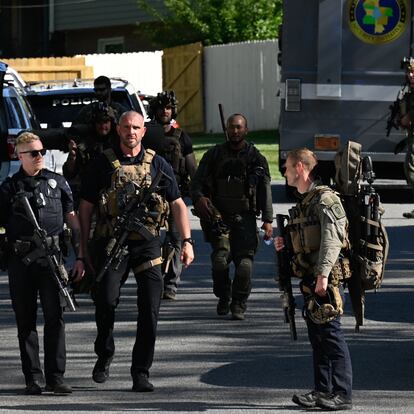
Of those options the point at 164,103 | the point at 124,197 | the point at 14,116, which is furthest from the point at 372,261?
the point at 14,116

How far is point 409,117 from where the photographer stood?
1831 cm

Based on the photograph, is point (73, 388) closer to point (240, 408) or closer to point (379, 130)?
point (240, 408)

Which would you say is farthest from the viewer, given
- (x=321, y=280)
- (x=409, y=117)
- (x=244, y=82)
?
(x=244, y=82)

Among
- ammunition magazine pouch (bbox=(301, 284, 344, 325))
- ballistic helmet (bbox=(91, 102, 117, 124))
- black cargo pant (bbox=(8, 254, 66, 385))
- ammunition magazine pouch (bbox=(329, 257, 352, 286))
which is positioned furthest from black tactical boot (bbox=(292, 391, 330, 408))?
ballistic helmet (bbox=(91, 102, 117, 124))

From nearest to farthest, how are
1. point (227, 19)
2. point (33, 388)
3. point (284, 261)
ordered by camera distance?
point (284, 261) < point (33, 388) < point (227, 19)

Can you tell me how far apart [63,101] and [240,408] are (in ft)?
39.5

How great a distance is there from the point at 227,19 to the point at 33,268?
2998 centimetres

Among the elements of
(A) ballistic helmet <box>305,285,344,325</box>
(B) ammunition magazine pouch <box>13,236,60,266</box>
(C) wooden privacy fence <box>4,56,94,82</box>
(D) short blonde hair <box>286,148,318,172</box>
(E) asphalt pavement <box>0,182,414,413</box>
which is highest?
(C) wooden privacy fence <box>4,56,94,82</box>

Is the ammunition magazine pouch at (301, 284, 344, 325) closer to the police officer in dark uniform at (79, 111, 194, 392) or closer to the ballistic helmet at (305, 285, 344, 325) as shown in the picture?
the ballistic helmet at (305, 285, 344, 325)

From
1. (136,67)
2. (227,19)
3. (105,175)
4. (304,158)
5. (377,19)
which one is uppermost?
(227,19)

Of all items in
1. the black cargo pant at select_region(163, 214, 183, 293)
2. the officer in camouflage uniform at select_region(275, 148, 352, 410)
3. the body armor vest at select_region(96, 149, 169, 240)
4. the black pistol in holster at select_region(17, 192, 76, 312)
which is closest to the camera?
the officer in camouflage uniform at select_region(275, 148, 352, 410)

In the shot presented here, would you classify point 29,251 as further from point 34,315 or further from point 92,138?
point 92,138

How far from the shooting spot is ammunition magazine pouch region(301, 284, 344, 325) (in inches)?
334

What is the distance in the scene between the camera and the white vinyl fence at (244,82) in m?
37.4
